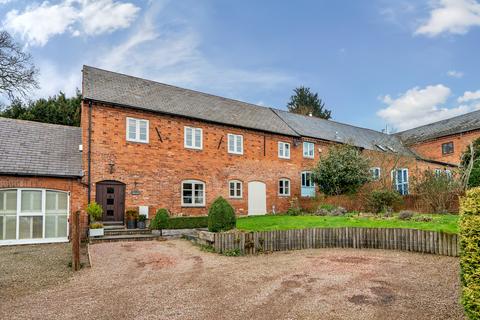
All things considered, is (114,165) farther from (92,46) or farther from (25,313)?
(25,313)

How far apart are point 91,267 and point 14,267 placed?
2117mm

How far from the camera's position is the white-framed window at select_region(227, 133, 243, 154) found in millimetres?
20203

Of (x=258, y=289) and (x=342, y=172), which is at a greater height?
(x=342, y=172)

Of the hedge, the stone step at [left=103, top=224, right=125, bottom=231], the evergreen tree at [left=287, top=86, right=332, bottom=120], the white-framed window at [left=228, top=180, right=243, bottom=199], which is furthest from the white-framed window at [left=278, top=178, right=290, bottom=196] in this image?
the evergreen tree at [left=287, top=86, right=332, bottom=120]

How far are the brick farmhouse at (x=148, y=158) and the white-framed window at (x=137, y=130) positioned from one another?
5 centimetres

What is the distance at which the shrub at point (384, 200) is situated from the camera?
54.6 ft

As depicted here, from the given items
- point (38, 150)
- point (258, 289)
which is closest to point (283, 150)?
point (38, 150)

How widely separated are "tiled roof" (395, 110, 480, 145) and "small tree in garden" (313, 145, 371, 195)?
1526 centimetres

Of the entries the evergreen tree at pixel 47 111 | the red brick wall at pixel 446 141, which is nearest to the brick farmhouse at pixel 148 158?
the red brick wall at pixel 446 141

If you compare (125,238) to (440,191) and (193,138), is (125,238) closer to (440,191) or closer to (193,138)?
(193,138)

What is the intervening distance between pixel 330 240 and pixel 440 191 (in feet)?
25.2

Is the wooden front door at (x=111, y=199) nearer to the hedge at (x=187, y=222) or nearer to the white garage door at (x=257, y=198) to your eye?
the hedge at (x=187, y=222)

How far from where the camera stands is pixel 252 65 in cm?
1855

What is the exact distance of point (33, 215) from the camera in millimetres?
13320
